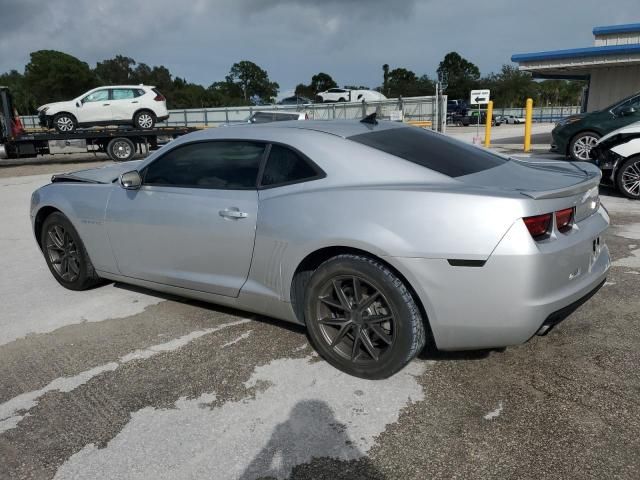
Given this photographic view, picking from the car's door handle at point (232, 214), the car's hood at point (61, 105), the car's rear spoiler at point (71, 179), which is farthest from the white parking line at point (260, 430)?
the car's hood at point (61, 105)

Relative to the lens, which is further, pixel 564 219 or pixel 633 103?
pixel 633 103

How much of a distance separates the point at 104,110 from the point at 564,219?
18.4 m

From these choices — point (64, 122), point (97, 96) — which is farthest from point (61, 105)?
point (97, 96)

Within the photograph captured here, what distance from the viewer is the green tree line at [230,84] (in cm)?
7600

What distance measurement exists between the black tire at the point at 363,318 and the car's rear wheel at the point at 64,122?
17.8 meters

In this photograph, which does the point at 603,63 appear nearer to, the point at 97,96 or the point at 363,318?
the point at 97,96

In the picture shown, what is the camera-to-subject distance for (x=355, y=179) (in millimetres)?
2982

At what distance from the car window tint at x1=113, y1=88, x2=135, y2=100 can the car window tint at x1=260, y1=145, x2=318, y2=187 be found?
17.0 m

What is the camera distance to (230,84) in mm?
111562

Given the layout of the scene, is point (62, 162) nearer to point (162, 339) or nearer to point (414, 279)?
point (162, 339)

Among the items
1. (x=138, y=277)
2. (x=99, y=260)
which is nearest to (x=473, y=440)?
(x=138, y=277)

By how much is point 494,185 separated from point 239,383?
1.80 metres

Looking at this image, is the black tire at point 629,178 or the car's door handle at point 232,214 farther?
the black tire at point 629,178

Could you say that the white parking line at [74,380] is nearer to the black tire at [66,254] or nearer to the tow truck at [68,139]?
the black tire at [66,254]
